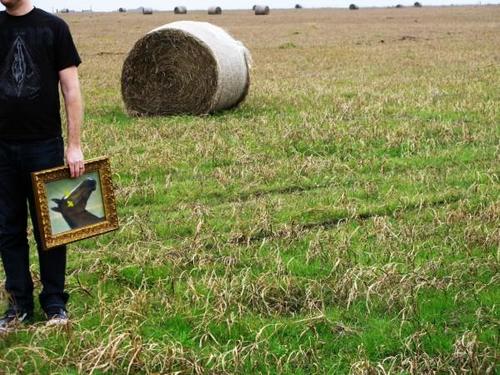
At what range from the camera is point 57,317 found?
4945mm

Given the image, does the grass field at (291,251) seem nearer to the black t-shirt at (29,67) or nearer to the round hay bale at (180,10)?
the black t-shirt at (29,67)

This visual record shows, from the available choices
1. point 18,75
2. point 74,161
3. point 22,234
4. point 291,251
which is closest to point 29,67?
point 18,75

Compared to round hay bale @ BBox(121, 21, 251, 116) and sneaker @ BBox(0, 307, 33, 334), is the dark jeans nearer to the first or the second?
sneaker @ BBox(0, 307, 33, 334)

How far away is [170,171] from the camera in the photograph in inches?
346

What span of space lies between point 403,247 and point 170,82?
7844 millimetres

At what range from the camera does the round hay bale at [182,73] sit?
42.4 feet

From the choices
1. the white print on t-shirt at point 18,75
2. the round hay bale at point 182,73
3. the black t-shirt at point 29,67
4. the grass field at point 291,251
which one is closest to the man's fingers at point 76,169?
the black t-shirt at point 29,67

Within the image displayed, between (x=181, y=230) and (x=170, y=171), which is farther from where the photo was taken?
(x=170, y=171)

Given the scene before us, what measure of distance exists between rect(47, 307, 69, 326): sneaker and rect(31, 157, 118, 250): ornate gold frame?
0.43 m

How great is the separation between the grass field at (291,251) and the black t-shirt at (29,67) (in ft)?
4.09

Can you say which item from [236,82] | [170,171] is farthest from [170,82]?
[170,171]

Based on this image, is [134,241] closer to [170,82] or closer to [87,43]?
[170,82]

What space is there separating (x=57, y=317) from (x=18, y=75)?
1.51 meters

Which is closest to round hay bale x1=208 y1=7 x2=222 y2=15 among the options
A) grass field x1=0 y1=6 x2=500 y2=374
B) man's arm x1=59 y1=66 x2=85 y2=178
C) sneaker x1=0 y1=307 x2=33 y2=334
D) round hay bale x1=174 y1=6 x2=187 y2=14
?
round hay bale x1=174 y1=6 x2=187 y2=14
